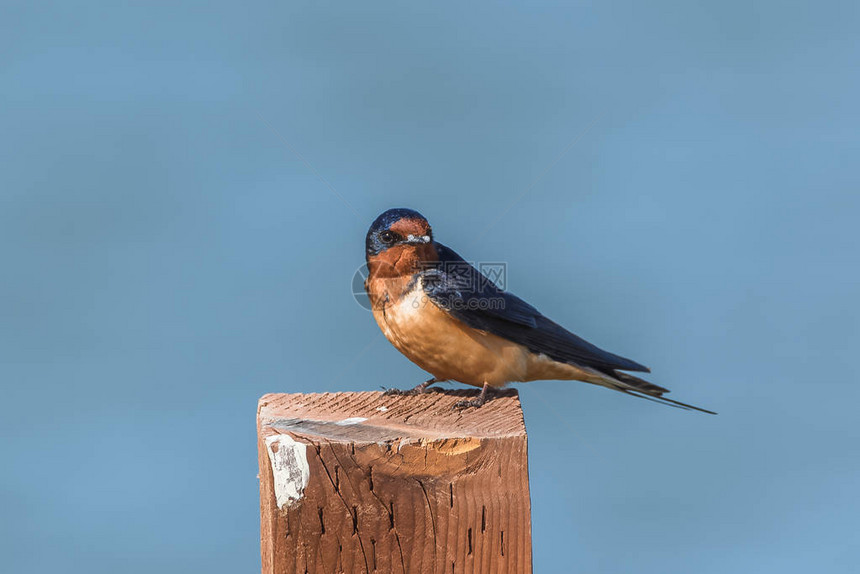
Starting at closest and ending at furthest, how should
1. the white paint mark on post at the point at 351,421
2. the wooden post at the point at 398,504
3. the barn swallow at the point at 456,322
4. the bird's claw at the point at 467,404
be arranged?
1. the wooden post at the point at 398,504
2. the white paint mark on post at the point at 351,421
3. the bird's claw at the point at 467,404
4. the barn swallow at the point at 456,322

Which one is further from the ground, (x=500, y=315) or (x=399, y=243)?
(x=399, y=243)

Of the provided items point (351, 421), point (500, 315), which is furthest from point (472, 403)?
point (500, 315)

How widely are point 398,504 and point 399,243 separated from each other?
2.17m

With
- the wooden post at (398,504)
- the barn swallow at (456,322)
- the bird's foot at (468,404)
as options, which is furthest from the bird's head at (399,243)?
the wooden post at (398,504)

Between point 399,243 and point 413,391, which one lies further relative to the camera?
point 399,243

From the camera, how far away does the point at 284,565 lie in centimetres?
246

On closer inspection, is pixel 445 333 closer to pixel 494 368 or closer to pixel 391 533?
pixel 494 368

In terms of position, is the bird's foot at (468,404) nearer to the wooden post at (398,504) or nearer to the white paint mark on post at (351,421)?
the white paint mark on post at (351,421)

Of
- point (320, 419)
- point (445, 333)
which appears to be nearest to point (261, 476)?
→ point (320, 419)

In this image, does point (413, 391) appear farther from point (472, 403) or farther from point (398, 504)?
point (398, 504)

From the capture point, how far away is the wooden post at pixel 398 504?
2.46 meters

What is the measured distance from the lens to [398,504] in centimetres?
247

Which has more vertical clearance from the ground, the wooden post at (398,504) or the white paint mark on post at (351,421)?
the white paint mark on post at (351,421)

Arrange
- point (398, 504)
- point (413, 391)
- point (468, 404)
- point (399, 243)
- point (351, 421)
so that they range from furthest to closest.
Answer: point (399, 243) → point (413, 391) → point (468, 404) → point (351, 421) → point (398, 504)
